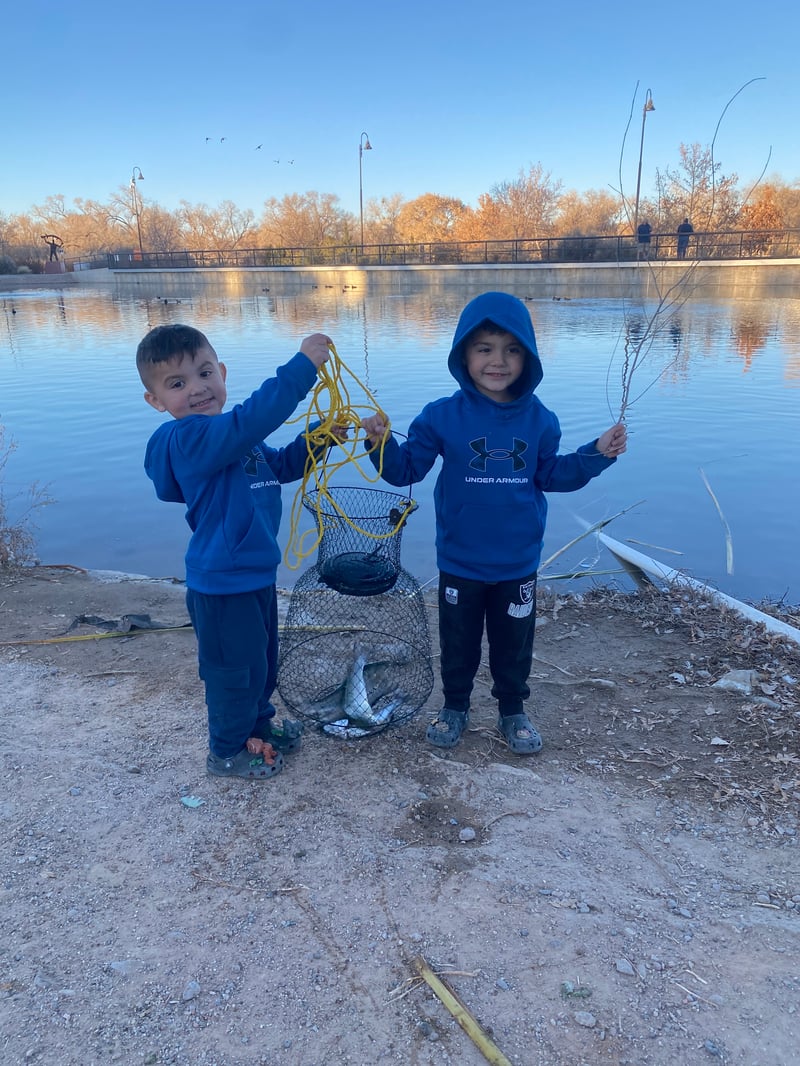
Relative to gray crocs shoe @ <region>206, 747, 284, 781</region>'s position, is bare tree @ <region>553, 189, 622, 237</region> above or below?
above

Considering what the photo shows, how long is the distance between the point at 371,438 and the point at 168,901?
1.86 meters

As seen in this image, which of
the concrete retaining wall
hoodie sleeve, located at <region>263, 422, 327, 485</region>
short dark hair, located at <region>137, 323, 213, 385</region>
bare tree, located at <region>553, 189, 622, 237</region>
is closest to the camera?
short dark hair, located at <region>137, 323, 213, 385</region>

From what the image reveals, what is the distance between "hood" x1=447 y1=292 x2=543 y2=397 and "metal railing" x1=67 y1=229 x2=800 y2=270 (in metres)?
20.7

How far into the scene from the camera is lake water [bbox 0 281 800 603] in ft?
22.0

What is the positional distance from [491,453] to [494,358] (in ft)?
1.28

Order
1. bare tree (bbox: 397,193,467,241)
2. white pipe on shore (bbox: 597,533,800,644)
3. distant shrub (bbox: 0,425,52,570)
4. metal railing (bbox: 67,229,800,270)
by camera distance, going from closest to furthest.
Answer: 1. white pipe on shore (bbox: 597,533,800,644)
2. distant shrub (bbox: 0,425,52,570)
3. metal railing (bbox: 67,229,800,270)
4. bare tree (bbox: 397,193,467,241)

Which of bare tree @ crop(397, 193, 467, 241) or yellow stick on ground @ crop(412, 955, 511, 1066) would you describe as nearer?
yellow stick on ground @ crop(412, 955, 511, 1066)

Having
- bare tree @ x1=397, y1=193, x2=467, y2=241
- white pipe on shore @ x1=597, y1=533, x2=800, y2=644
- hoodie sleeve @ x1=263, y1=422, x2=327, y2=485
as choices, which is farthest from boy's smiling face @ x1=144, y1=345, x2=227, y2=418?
bare tree @ x1=397, y1=193, x2=467, y2=241

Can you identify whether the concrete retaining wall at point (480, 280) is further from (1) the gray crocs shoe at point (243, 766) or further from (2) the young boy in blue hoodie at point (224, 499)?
(1) the gray crocs shoe at point (243, 766)

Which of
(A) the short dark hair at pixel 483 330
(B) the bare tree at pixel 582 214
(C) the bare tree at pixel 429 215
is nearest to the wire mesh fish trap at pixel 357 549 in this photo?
(A) the short dark hair at pixel 483 330

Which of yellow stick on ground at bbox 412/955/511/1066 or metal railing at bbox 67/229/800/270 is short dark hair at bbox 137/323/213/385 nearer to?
yellow stick on ground at bbox 412/955/511/1066

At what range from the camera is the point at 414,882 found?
251cm

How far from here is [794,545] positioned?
651 centimetres

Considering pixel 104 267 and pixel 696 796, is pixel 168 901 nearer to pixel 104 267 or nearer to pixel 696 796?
pixel 696 796
